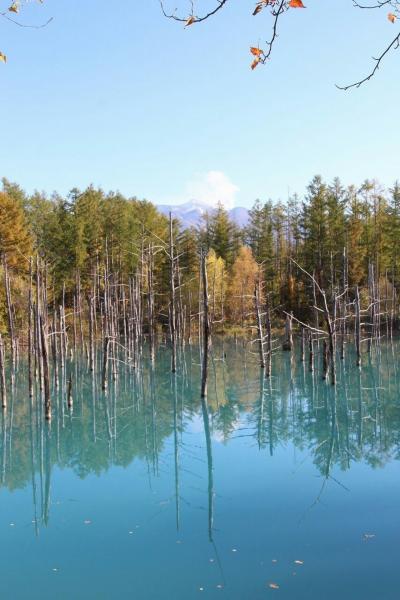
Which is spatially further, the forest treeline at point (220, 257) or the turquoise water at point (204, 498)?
the forest treeline at point (220, 257)

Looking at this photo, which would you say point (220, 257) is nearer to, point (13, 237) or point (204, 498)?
point (13, 237)

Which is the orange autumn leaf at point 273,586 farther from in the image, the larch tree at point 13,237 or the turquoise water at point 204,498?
the larch tree at point 13,237

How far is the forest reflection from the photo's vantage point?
10.9 metres

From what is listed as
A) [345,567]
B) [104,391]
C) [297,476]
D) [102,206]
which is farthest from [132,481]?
[102,206]

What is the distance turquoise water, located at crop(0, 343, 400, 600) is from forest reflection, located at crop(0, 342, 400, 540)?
0.06m

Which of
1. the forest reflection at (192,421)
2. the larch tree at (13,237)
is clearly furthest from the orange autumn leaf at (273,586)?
the larch tree at (13,237)

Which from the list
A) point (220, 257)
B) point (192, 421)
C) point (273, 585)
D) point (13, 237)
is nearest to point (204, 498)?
point (273, 585)

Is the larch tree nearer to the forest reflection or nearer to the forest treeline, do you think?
the forest treeline

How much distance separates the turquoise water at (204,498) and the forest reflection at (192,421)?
6cm

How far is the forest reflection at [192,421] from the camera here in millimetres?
10920

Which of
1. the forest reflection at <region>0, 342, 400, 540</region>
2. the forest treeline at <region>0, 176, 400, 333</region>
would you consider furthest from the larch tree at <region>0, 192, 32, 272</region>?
the forest reflection at <region>0, 342, 400, 540</region>

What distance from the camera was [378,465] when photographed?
33.3ft

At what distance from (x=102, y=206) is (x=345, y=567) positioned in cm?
3722

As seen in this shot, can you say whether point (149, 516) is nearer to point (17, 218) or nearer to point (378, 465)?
point (378, 465)
